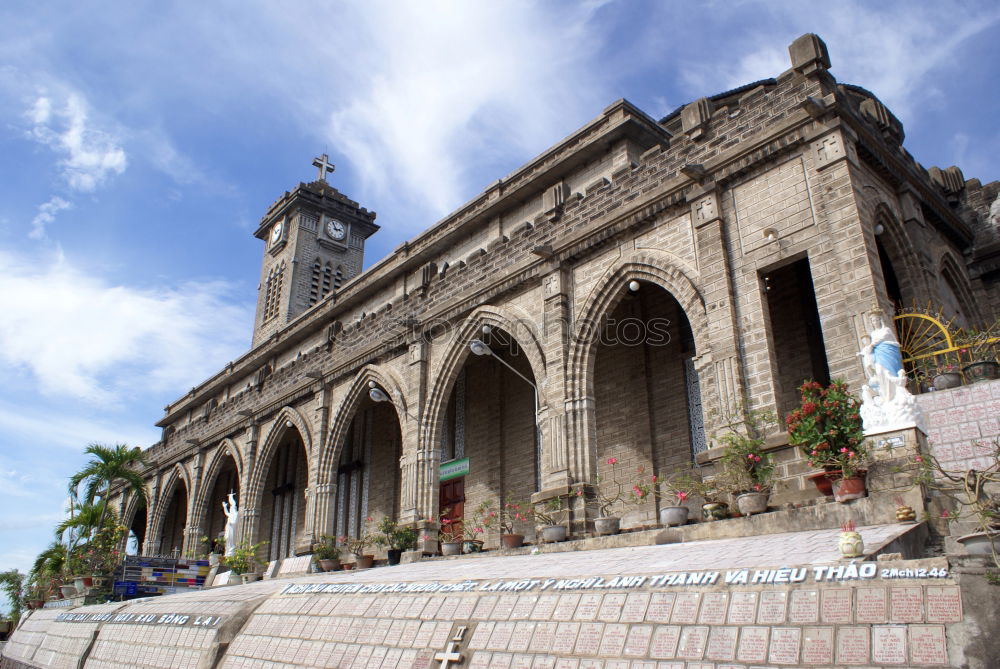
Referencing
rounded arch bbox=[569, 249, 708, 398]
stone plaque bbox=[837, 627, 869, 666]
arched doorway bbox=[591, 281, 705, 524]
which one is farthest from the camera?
arched doorway bbox=[591, 281, 705, 524]

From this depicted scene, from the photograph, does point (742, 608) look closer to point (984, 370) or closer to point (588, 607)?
point (588, 607)

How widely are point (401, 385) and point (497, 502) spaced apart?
12.2ft

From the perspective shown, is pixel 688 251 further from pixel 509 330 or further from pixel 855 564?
pixel 855 564

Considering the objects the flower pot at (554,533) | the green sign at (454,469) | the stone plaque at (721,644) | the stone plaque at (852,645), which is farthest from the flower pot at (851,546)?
the green sign at (454,469)

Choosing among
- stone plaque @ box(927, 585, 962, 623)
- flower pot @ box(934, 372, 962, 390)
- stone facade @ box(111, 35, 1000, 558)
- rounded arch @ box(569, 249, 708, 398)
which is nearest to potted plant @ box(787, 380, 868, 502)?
A: flower pot @ box(934, 372, 962, 390)

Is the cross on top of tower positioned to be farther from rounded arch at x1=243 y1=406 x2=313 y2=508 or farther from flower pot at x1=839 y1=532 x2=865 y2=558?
flower pot at x1=839 y1=532 x2=865 y2=558

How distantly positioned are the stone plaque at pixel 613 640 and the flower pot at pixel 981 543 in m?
2.13

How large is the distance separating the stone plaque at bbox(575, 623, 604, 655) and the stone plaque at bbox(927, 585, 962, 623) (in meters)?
1.86

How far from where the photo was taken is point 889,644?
12.5 feet

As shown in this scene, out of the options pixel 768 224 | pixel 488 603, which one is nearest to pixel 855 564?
pixel 488 603

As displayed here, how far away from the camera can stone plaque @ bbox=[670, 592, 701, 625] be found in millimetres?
4559

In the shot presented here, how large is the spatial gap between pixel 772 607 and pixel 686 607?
0.53 m

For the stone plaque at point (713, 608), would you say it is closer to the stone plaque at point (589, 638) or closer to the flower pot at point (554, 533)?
the stone plaque at point (589, 638)

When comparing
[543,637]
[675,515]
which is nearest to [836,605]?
[543,637]
